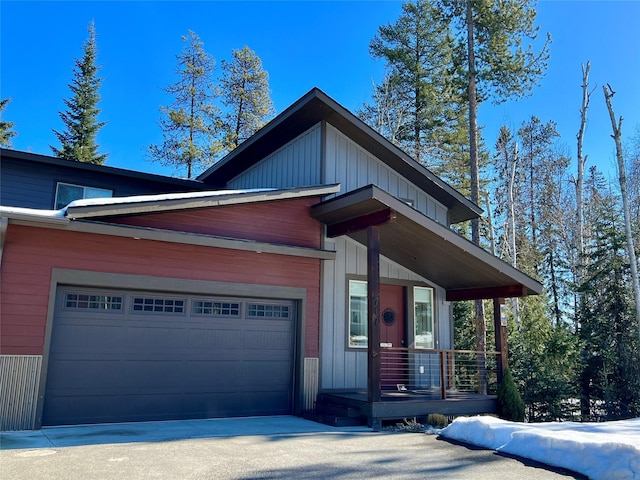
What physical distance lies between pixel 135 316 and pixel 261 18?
37.1 feet

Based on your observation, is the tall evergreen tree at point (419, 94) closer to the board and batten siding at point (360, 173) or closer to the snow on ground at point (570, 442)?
the board and batten siding at point (360, 173)

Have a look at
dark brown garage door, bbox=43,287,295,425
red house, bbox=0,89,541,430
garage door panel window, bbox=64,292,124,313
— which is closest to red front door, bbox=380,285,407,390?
red house, bbox=0,89,541,430

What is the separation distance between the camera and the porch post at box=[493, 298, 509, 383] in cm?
937

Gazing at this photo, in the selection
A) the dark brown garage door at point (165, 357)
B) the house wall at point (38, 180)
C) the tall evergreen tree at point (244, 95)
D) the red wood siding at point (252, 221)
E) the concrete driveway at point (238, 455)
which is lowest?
the concrete driveway at point (238, 455)

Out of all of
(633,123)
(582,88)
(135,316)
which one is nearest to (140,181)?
(135,316)

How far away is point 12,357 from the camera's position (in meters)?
6.61

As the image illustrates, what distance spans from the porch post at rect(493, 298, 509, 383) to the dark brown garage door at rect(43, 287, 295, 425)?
381 cm

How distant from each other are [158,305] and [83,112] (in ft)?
75.4

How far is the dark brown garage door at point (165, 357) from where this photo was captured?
712cm

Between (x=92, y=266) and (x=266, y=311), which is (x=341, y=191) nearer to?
(x=266, y=311)

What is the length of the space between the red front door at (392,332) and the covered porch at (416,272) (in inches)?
1.1

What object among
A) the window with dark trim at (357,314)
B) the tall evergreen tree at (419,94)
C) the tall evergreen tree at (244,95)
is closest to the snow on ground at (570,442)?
the window with dark trim at (357,314)

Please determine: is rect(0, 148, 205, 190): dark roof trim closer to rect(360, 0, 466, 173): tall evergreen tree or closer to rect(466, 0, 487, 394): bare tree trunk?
rect(466, 0, 487, 394): bare tree trunk

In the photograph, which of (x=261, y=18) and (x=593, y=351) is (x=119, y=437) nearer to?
(x=593, y=351)
